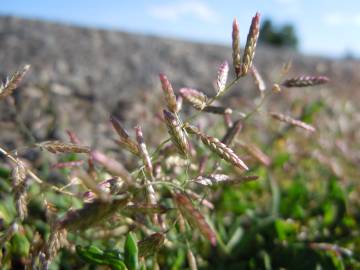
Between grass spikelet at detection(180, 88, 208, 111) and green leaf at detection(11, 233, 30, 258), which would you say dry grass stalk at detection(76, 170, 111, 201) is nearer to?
grass spikelet at detection(180, 88, 208, 111)

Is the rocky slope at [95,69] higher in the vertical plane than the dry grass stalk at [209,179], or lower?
lower

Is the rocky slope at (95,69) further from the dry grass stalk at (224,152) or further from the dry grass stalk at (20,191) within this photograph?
the dry grass stalk at (224,152)

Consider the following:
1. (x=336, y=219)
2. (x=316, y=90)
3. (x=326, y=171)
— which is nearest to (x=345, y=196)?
(x=336, y=219)

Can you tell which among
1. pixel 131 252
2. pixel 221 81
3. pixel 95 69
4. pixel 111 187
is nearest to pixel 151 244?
pixel 131 252

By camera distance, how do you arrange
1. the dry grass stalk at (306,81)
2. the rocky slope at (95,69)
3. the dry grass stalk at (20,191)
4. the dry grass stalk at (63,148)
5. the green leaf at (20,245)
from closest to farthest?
the dry grass stalk at (20,191) < the dry grass stalk at (63,148) < the dry grass stalk at (306,81) < the green leaf at (20,245) < the rocky slope at (95,69)

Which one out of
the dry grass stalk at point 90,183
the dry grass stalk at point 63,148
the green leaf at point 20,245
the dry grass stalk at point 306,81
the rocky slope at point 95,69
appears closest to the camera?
the dry grass stalk at point 90,183

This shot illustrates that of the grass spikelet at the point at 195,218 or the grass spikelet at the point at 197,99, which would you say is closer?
the grass spikelet at the point at 195,218

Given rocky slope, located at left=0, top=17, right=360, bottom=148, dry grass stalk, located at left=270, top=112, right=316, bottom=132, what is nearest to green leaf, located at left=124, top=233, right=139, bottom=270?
dry grass stalk, located at left=270, top=112, right=316, bottom=132

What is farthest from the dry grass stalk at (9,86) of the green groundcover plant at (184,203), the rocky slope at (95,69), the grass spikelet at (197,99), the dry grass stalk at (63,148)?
the rocky slope at (95,69)
